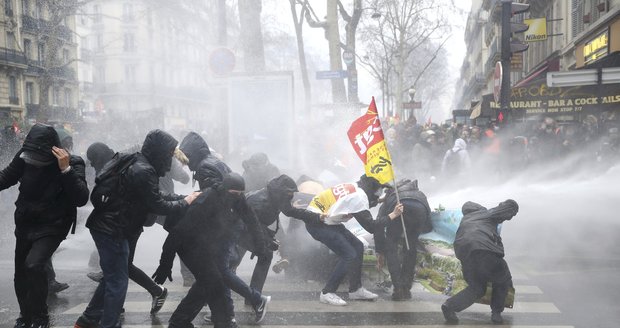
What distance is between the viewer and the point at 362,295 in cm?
661

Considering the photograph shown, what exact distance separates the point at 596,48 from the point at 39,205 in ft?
58.7

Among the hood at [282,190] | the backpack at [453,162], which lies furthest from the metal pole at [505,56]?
the hood at [282,190]

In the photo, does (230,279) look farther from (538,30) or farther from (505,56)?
(538,30)

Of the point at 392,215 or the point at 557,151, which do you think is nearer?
the point at 392,215

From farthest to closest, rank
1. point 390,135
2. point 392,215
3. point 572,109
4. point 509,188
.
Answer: point 572,109 → point 390,135 → point 509,188 → point 392,215

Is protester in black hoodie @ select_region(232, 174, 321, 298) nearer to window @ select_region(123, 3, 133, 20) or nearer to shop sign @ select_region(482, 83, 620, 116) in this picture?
shop sign @ select_region(482, 83, 620, 116)

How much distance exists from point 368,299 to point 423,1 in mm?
41024

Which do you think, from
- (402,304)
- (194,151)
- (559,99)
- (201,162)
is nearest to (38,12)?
(559,99)

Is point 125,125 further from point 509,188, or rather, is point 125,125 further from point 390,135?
point 509,188

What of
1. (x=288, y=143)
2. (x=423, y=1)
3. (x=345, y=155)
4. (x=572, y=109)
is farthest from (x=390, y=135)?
(x=423, y=1)

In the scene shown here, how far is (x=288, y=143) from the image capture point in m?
14.9

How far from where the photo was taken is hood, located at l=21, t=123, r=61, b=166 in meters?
5.10

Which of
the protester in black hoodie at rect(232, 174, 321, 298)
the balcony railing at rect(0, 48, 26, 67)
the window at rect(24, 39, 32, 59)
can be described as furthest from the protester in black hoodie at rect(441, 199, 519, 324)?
the balcony railing at rect(0, 48, 26, 67)

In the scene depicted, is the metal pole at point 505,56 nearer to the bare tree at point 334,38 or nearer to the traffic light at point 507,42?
the traffic light at point 507,42
